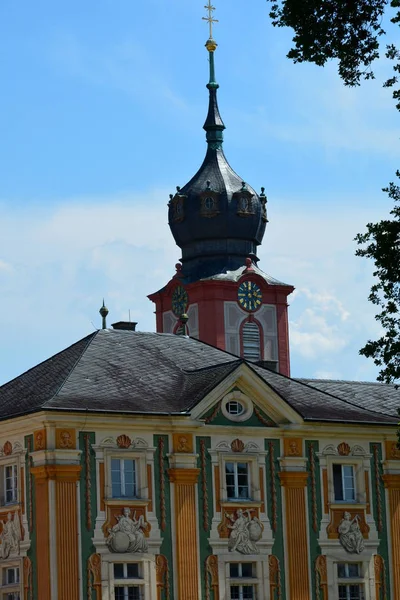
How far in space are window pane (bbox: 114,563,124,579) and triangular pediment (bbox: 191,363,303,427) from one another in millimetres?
5733

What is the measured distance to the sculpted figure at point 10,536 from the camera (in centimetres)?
6538

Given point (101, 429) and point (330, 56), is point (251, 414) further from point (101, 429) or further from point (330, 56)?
point (330, 56)

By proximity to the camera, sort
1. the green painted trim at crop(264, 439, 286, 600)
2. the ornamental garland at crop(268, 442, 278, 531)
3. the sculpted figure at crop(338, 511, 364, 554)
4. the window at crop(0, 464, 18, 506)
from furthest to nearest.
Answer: the sculpted figure at crop(338, 511, 364, 554)
the ornamental garland at crop(268, 442, 278, 531)
the green painted trim at crop(264, 439, 286, 600)
the window at crop(0, 464, 18, 506)

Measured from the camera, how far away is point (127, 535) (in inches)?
2552

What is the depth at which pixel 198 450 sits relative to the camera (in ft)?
220

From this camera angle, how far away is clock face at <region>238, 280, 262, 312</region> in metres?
108

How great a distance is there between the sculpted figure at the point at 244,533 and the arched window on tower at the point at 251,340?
39756 mm

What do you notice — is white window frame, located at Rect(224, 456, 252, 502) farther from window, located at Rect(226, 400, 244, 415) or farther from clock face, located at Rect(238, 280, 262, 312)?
clock face, located at Rect(238, 280, 262, 312)

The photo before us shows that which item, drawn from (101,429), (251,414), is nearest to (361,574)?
(251,414)

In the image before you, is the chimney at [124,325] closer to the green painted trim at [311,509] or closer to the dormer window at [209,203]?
the green painted trim at [311,509]

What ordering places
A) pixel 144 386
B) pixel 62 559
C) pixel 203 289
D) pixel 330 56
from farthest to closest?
pixel 203 289
pixel 144 386
pixel 62 559
pixel 330 56

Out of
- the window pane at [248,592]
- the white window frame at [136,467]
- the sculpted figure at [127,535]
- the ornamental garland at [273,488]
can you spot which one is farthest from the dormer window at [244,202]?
the sculpted figure at [127,535]

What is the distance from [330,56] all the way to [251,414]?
25.0 m

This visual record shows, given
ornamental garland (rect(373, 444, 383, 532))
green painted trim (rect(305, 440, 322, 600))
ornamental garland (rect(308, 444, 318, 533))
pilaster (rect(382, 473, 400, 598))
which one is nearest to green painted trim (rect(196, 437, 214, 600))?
green painted trim (rect(305, 440, 322, 600))
